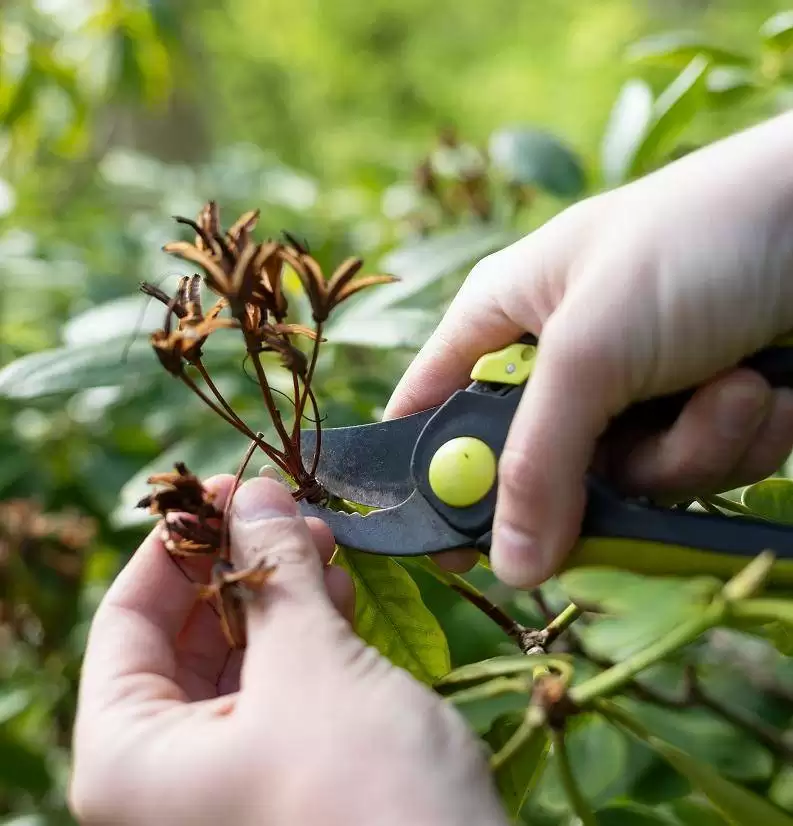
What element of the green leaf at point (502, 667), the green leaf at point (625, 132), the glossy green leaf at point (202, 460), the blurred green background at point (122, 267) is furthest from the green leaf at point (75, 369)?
the green leaf at point (625, 132)

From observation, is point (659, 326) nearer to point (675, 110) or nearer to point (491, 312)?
point (491, 312)

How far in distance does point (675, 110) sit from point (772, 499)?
0.56 m

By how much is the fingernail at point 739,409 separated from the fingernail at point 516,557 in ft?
0.50

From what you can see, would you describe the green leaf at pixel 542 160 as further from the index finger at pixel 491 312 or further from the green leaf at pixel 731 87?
the index finger at pixel 491 312

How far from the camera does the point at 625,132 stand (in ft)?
3.84

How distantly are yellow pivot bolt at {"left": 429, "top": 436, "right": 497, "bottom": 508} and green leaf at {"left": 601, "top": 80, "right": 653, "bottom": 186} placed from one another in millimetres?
629

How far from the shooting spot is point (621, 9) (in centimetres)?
571

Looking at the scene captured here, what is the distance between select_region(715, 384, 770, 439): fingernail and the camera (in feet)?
2.00

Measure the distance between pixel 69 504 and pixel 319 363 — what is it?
587 millimetres

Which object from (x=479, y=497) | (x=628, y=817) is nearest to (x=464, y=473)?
(x=479, y=497)

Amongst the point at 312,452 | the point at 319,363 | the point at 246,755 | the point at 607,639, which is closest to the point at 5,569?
the point at 319,363

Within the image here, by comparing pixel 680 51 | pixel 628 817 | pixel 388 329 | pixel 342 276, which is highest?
pixel 680 51

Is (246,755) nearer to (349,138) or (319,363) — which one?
(319,363)

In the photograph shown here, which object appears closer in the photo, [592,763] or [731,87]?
[592,763]
